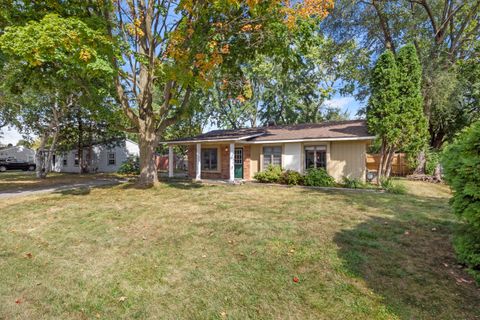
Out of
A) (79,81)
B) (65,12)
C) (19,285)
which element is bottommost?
(19,285)

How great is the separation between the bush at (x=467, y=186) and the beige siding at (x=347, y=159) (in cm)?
983

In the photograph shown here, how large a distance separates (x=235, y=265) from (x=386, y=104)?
11.9 meters

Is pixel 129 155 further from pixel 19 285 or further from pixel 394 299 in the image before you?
pixel 394 299

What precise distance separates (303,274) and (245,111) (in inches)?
1044

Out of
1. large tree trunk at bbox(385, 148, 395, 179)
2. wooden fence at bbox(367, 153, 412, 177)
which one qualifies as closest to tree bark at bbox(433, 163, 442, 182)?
wooden fence at bbox(367, 153, 412, 177)

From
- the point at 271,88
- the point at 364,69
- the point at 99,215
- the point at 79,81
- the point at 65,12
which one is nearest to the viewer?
the point at 99,215

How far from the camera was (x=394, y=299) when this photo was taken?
3.24 metres

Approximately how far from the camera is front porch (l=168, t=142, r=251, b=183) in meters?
16.7

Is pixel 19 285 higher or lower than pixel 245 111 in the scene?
lower

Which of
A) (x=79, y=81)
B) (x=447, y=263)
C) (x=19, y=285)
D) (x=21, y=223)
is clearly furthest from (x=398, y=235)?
(x=79, y=81)

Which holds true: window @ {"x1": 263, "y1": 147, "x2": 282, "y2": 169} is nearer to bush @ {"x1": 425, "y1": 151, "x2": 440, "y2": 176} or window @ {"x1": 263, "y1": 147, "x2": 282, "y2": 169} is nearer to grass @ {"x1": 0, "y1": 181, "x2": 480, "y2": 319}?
grass @ {"x1": 0, "y1": 181, "x2": 480, "y2": 319}

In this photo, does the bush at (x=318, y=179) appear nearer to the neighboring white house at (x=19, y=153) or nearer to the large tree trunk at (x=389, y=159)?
the large tree trunk at (x=389, y=159)

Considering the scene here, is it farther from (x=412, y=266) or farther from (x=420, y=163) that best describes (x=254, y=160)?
(x=412, y=266)

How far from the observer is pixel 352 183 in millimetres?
12523
